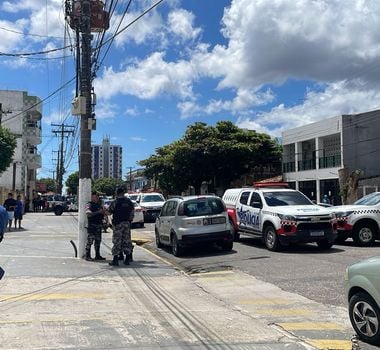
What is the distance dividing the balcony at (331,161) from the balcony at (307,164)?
1.37 meters

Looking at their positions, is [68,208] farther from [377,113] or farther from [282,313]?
[282,313]

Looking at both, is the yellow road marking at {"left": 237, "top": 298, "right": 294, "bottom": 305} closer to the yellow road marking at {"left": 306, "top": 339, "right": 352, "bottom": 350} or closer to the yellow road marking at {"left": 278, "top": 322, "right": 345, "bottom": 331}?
the yellow road marking at {"left": 278, "top": 322, "right": 345, "bottom": 331}

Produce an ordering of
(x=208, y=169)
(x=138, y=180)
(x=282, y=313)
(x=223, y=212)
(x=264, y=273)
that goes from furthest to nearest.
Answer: (x=138, y=180), (x=208, y=169), (x=223, y=212), (x=264, y=273), (x=282, y=313)

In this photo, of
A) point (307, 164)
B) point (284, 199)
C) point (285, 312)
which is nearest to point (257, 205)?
point (284, 199)

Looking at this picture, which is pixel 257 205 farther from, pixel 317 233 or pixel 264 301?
pixel 264 301

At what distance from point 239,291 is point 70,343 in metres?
4.09

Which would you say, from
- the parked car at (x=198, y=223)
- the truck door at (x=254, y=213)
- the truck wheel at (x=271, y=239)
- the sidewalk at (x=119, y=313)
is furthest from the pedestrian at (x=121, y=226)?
the truck door at (x=254, y=213)

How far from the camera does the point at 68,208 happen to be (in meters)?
56.2

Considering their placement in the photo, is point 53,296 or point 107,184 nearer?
point 53,296

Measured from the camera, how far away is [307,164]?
45.0 metres

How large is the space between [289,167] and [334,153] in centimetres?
697

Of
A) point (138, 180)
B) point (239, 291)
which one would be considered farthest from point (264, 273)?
point (138, 180)

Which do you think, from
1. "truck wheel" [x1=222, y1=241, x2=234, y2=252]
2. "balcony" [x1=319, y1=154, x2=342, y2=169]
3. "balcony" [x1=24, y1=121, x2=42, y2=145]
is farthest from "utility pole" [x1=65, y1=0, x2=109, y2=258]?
"balcony" [x1=24, y1=121, x2=42, y2=145]

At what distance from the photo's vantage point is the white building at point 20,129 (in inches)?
2320
